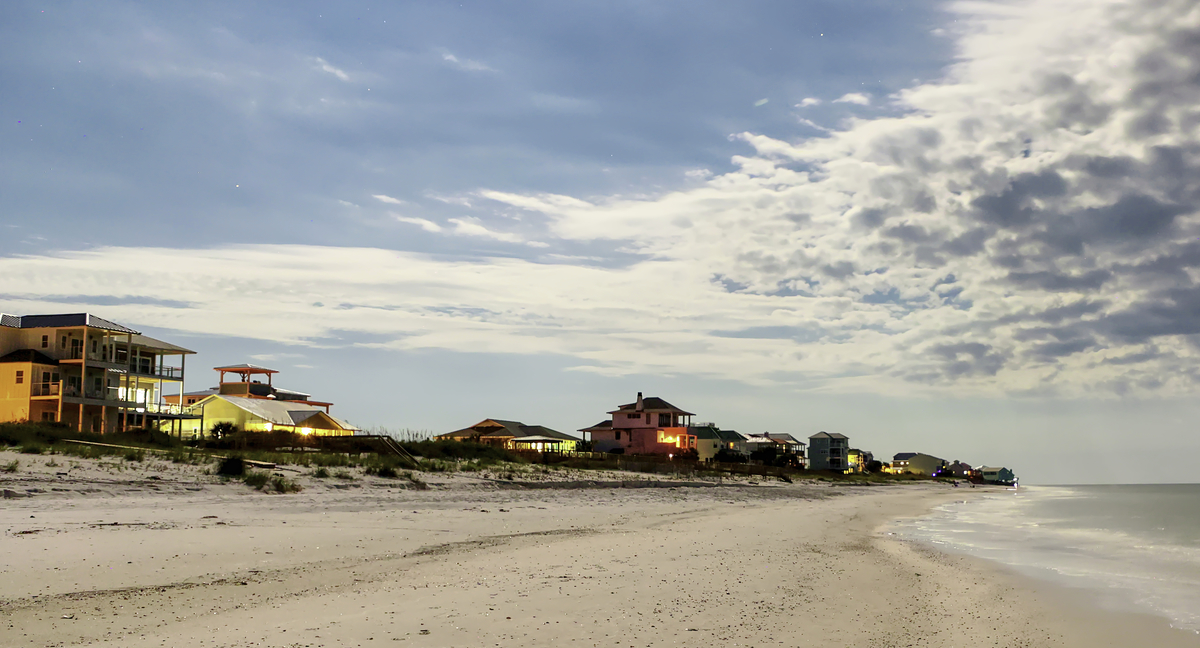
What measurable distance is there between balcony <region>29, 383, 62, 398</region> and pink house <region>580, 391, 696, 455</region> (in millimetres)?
51566

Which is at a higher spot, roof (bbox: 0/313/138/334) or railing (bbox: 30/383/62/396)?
roof (bbox: 0/313/138/334)

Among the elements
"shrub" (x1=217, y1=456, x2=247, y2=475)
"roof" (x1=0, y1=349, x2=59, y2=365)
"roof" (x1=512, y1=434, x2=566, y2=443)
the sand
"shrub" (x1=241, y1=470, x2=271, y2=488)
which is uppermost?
"roof" (x1=0, y1=349, x2=59, y2=365)

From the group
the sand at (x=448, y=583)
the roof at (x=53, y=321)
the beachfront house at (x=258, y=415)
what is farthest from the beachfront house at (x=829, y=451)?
the sand at (x=448, y=583)

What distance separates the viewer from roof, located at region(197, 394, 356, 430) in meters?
58.1

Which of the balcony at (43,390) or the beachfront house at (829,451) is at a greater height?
the balcony at (43,390)

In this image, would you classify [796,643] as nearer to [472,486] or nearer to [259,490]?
[259,490]

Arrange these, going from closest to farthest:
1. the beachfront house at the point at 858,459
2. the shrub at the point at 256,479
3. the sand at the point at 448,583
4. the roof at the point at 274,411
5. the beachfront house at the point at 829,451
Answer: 1. the sand at the point at 448,583
2. the shrub at the point at 256,479
3. the roof at the point at 274,411
4. the beachfront house at the point at 829,451
5. the beachfront house at the point at 858,459

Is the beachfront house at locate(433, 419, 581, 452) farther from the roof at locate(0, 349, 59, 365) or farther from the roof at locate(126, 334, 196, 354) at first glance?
the roof at locate(0, 349, 59, 365)

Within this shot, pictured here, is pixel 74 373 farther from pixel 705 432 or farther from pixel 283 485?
pixel 705 432

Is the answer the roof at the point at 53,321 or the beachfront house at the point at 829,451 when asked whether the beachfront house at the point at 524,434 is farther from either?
the beachfront house at the point at 829,451

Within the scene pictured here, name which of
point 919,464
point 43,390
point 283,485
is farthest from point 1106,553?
point 919,464

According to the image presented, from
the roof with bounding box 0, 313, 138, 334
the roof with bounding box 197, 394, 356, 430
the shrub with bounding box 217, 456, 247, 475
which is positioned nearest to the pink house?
the roof with bounding box 197, 394, 356, 430

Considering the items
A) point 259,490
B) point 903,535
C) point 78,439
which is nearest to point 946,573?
point 903,535

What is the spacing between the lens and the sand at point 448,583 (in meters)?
7.13
